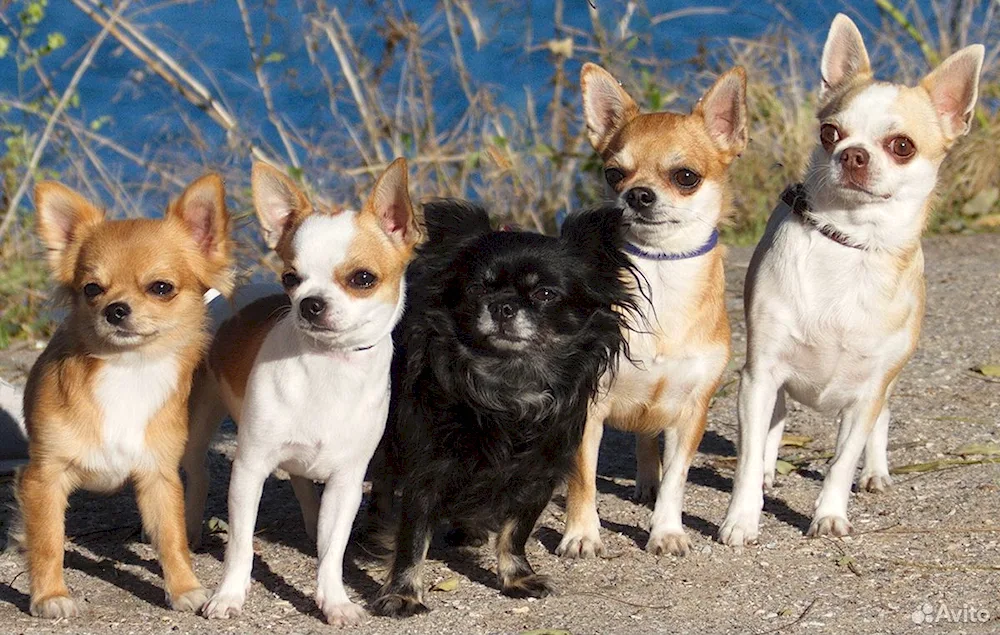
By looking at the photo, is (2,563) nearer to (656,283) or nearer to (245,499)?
(245,499)

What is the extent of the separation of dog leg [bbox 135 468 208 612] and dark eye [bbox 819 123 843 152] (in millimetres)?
2382

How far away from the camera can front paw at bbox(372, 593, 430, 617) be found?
13.7 ft

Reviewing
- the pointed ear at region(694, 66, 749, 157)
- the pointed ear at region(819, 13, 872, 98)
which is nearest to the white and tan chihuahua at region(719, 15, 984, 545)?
the pointed ear at region(819, 13, 872, 98)

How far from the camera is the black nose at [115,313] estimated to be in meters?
3.93

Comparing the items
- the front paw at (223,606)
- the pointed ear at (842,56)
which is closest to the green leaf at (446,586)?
the front paw at (223,606)

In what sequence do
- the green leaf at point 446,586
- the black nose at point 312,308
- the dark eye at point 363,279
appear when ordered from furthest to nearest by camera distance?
the green leaf at point 446,586 < the dark eye at point 363,279 < the black nose at point 312,308

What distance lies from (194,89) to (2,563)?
451 centimetres

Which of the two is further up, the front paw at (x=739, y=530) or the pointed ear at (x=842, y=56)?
the pointed ear at (x=842, y=56)

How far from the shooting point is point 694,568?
4664 millimetres

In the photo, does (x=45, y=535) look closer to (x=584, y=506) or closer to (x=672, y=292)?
(x=584, y=506)

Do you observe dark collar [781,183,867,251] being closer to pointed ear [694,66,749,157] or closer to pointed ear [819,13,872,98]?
pointed ear [694,66,749,157]

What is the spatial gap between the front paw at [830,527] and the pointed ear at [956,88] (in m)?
1.37

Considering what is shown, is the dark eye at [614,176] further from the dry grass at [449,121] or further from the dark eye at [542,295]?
the dry grass at [449,121]

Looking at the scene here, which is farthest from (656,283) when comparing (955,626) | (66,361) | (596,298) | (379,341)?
(66,361)
